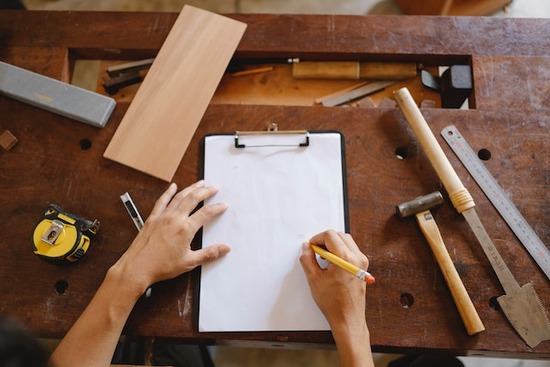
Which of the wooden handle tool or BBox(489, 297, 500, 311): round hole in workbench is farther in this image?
the wooden handle tool

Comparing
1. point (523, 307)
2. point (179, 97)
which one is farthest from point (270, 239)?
point (523, 307)

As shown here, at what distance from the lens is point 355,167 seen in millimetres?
952

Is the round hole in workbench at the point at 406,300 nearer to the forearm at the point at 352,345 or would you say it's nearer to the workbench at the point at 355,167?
Answer: the workbench at the point at 355,167

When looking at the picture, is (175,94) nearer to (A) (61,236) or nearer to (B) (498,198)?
(A) (61,236)

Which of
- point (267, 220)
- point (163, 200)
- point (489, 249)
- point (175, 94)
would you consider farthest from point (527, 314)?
point (175, 94)

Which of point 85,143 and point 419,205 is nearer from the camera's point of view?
point 419,205

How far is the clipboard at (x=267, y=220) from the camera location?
861 mm

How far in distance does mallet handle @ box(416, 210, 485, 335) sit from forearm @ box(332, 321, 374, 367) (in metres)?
0.20

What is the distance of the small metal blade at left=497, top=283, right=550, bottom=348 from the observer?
83 centimetres

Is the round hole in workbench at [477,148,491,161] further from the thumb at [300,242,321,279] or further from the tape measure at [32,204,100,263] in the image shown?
the tape measure at [32,204,100,263]

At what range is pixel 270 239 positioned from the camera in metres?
0.91

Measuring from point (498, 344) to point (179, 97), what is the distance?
34.2 inches

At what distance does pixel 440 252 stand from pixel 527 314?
201mm

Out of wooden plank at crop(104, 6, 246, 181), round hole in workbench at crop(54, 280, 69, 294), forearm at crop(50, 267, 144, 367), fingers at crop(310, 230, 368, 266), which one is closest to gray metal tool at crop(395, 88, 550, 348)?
fingers at crop(310, 230, 368, 266)
